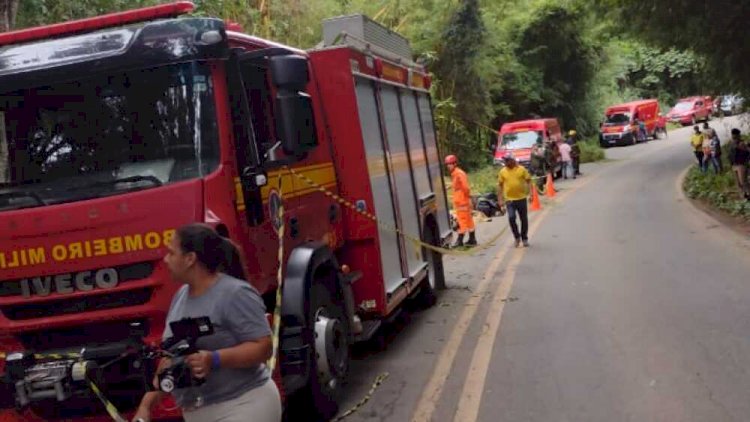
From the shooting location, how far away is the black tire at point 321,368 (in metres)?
5.86

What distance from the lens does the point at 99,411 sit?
4.89 metres

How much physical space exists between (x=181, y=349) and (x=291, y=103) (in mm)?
2319

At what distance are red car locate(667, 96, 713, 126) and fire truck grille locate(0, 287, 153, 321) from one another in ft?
177

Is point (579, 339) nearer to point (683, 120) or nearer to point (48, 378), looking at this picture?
point (48, 378)

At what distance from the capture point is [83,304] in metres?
4.81

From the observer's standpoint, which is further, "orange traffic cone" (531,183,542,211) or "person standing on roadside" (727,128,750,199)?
"orange traffic cone" (531,183,542,211)

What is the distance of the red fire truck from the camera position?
4.72 metres

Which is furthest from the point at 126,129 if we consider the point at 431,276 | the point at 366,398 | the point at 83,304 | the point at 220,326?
the point at 431,276

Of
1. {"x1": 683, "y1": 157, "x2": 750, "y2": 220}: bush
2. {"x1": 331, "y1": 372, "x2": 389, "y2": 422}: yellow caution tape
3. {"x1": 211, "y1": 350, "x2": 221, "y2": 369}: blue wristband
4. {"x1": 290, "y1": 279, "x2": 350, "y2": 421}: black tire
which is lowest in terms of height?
{"x1": 683, "y1": 157, "x2": 750, "y2": 220}: bush

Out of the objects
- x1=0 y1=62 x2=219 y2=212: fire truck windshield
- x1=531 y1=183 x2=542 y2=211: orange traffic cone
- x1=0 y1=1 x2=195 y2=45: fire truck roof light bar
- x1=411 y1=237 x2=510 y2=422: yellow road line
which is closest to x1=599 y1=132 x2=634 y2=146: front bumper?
x1=531 y1=183 x2=542 y2=211: orange traffic cone

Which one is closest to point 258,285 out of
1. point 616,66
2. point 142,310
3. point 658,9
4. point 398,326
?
point 142,310

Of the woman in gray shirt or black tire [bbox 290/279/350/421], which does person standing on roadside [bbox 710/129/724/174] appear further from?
the woman in gray shirt

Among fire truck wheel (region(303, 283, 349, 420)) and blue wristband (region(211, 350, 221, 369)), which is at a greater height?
blue wristband (region(211, 350, 221, 369))

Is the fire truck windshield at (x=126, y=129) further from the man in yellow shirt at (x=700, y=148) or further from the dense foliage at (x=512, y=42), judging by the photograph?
the man in yellow shirt at (x=700, y=148)
